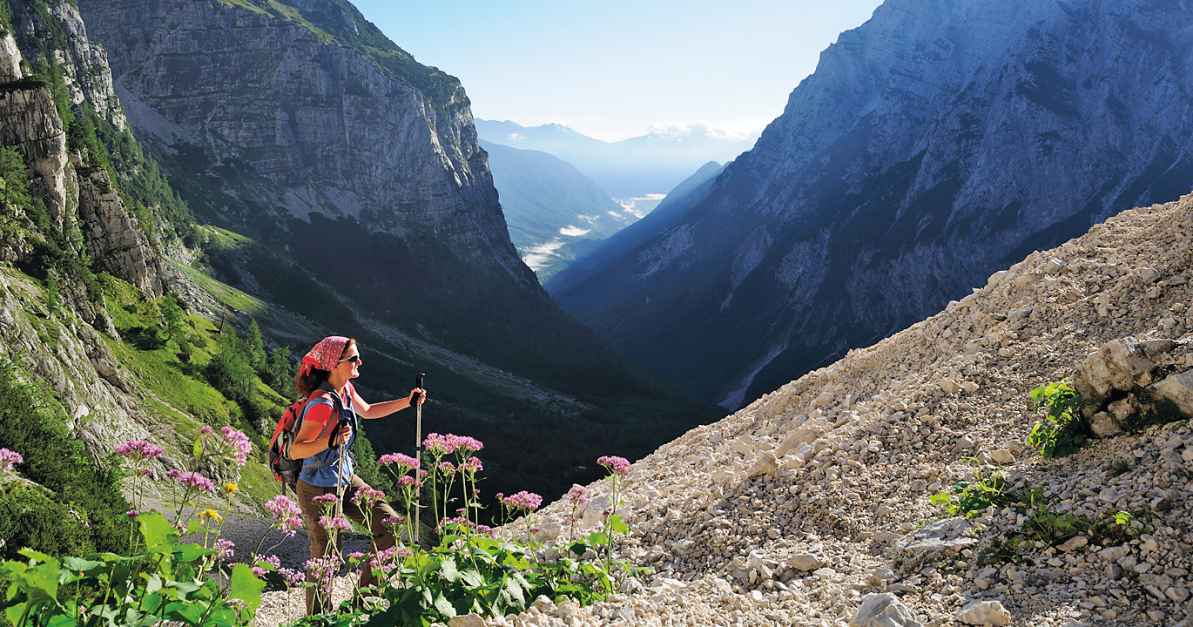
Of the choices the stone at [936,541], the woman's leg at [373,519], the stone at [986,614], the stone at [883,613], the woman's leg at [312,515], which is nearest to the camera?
the stone at [986,614]

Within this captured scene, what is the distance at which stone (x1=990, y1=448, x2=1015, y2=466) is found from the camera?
9.86 m

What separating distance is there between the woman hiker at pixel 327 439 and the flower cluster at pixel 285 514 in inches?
46.7

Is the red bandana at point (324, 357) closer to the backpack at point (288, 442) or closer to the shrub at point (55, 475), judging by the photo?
the backpack at point (288, 442)

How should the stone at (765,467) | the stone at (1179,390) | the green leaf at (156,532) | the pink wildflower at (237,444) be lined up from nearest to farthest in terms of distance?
the green leaf at (156,532) < the pink wildflower at (237,444) < the stone at (1179,390) < the stone at (765,467)

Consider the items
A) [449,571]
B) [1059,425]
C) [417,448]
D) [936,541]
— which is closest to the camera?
[449,571]

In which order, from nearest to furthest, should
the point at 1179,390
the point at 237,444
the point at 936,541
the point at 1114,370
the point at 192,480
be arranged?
the point at 192,480
the point at 237,444
the point at 936,541
the point at 1179,390
the point at 1114,370

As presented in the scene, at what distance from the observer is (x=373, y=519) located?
962 centimetres

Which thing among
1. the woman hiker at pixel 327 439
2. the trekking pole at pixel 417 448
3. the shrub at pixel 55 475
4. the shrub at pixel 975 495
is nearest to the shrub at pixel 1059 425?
the shrub at pixel 975 495

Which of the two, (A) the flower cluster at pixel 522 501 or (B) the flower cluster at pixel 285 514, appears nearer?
(B) the flower cluster at pixel 285 514

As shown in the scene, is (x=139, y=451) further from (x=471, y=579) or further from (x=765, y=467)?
(x=765, y=467)

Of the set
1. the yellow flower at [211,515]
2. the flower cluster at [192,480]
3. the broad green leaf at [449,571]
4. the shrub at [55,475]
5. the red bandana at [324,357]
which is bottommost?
the shrub at [55,475]

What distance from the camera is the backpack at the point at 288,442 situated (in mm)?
9266

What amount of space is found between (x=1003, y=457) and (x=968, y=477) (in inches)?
24.5

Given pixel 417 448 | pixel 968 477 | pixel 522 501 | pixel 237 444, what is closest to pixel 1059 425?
pixel 968 477
